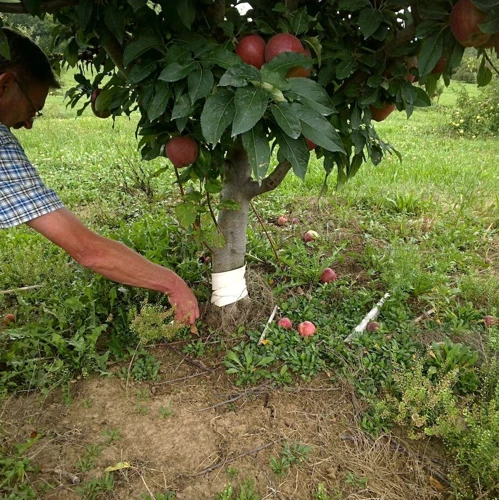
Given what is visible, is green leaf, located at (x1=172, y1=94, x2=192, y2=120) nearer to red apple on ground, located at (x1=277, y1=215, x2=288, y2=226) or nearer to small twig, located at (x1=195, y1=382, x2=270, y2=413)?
small twig, located at (x1=195, y1=382, x2=270, y2=413)

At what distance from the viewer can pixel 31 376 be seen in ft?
5.77

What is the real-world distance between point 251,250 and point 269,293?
0.44 meters

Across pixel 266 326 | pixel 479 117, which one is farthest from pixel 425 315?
pixel 479 117

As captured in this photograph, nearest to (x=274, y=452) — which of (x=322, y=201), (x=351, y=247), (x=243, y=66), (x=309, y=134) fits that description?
(x=309, y=134)

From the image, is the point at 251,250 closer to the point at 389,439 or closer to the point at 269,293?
the point at 269,293

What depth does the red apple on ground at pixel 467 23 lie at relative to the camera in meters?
1.08

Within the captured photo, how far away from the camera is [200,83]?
117 cm

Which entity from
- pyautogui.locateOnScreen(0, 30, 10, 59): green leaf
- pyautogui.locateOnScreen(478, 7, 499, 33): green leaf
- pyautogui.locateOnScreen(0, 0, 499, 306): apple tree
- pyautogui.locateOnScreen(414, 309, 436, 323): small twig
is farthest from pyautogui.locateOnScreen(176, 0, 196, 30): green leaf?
pyautogui.locateOnScreen(414, 309, 436, 323): small twig

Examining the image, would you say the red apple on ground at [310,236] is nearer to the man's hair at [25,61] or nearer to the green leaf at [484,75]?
the green leaf at [484,75]

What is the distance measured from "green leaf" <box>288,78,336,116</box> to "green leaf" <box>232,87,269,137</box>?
3.6 inches

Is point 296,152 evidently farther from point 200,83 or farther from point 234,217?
point 234,217

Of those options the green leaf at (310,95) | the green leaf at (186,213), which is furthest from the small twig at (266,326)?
the green leaf at (310,95)

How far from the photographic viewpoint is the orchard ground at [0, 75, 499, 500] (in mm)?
1469

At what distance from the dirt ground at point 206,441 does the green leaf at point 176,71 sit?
1098 millimetres
